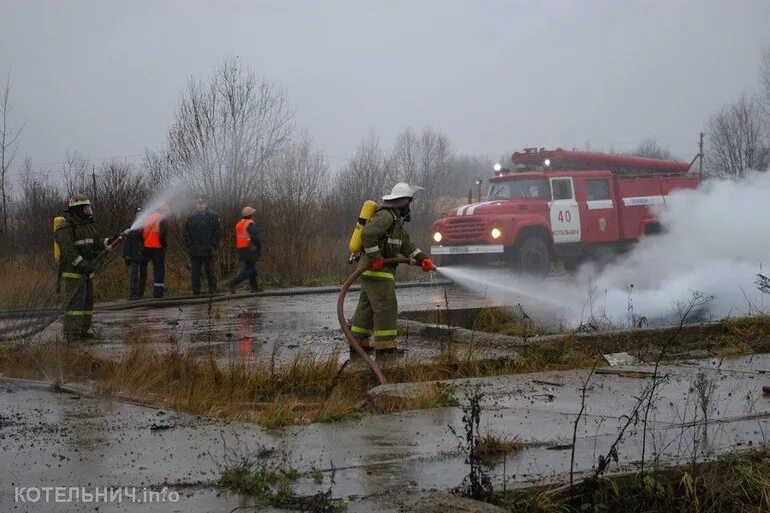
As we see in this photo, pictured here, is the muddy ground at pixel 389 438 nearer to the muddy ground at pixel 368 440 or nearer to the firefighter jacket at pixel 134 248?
the muddy ground at pixel 368 440

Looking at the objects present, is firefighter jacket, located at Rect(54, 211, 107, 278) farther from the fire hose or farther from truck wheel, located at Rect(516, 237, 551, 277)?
truck wheel, located at Rect(516, 237, 551, 277)

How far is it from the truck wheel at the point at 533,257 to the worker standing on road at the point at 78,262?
9.78 meters

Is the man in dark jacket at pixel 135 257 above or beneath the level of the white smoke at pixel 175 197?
beneath

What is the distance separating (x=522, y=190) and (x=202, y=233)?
702cm

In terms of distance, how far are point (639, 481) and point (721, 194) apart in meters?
10.8

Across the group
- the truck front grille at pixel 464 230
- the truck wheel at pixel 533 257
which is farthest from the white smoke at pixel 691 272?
the truck front grille at pixel 464 230

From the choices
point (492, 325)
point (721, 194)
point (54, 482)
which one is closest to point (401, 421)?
point (54, 482)

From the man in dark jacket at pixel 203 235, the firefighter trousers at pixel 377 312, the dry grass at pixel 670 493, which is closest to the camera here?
the dry grass at pixel 670 493

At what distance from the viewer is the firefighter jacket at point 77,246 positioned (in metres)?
10.7

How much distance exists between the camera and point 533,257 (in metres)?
18.6

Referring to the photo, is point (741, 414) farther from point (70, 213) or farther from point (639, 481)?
point (70, 213)

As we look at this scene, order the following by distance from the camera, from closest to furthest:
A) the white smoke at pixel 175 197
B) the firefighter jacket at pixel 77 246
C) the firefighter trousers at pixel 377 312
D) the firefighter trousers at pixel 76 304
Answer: the firefighter trousers at pixel 377 312, the firefighter trousers at pixel 76 304, the firefighter jacket at pixel 77 246, the white smoke at pixel 175 197

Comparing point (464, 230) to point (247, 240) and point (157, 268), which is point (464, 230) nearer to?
point (247, 240)

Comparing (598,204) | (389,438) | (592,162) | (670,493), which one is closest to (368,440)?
(389,438)
